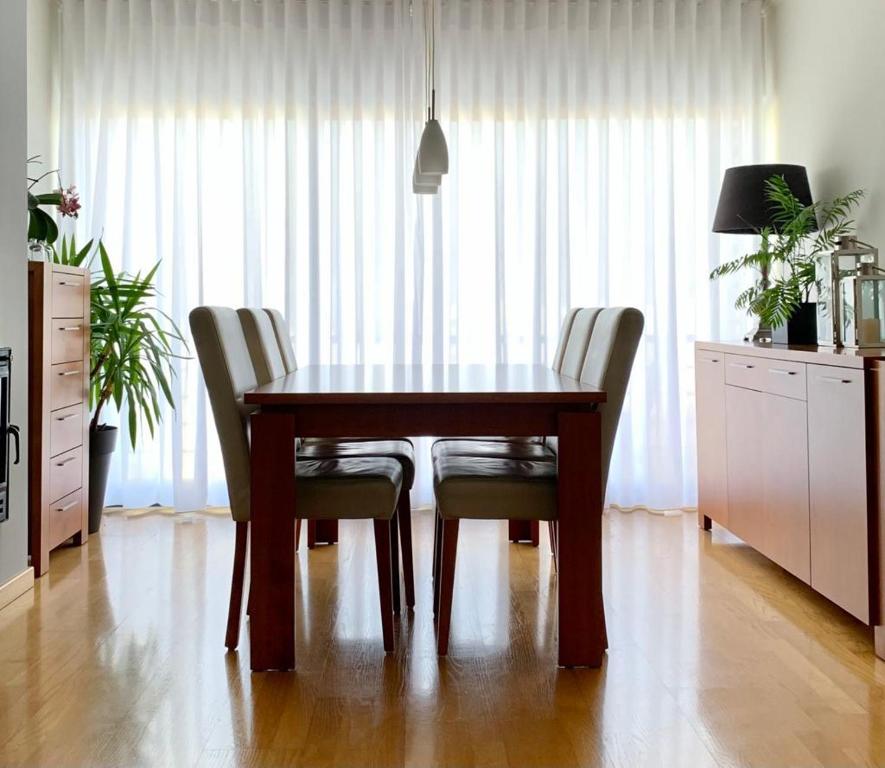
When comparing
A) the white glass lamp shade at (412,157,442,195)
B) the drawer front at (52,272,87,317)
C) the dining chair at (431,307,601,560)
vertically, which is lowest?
the dining chair at (431,307,601,560)

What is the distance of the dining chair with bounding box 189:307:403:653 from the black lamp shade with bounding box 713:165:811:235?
90.1 inches

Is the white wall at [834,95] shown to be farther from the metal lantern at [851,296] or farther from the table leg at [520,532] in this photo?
the table leg at [520,532]

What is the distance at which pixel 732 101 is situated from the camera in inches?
187

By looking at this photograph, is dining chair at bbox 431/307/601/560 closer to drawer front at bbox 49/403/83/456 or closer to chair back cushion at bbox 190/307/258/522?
chair back cushion at bbox 190/307/258/522

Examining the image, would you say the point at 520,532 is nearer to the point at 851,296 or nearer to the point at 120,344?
the point at 851,296

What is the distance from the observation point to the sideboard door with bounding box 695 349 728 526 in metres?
3.90

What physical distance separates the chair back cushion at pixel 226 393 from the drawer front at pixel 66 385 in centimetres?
132

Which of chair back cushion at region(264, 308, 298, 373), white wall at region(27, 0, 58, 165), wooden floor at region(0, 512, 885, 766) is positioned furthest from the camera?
white wall at region(27, 0, 58, 165)

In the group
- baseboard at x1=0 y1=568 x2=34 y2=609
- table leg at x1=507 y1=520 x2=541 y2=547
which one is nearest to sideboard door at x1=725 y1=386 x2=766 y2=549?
table leg at x1=507 y1=520 x2=541 y2=547

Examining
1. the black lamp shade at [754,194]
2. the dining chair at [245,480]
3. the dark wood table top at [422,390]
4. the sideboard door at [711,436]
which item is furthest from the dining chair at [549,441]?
the black lamp shade at [754,194]

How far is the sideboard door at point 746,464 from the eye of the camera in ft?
11.2

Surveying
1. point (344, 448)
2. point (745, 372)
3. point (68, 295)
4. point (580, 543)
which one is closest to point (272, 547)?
point (580, 543)

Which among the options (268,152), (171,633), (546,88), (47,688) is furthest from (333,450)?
(546,88)

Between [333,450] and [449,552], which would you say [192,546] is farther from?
[449,552]
